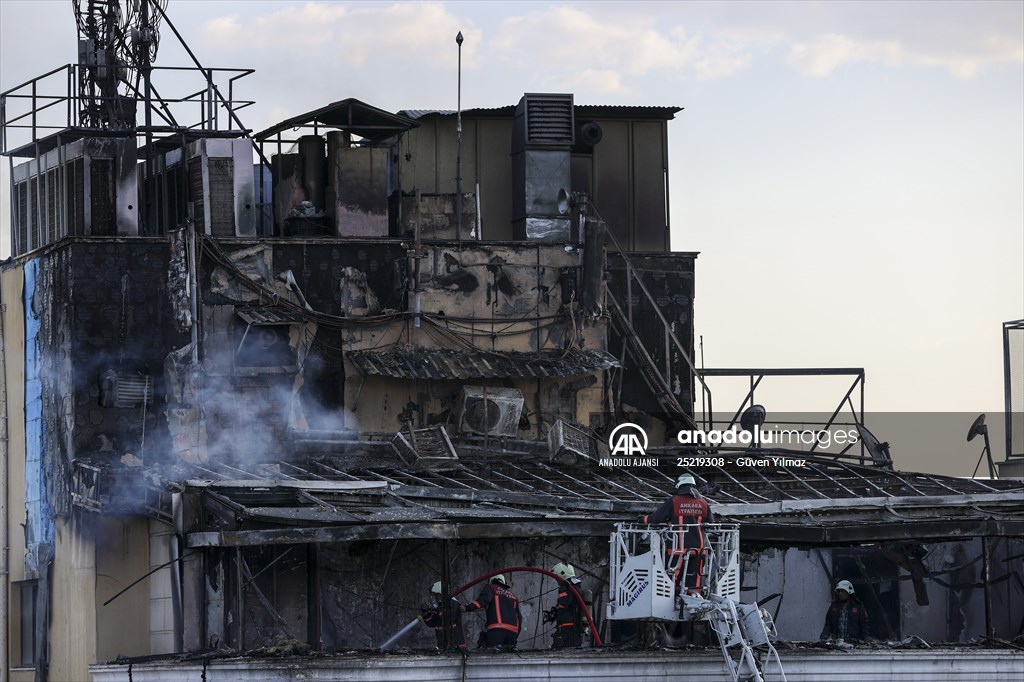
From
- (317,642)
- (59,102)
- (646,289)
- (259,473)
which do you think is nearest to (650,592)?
(317,642)

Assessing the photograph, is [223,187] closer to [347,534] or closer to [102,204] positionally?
[102,204]

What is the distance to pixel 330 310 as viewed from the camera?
33781mm

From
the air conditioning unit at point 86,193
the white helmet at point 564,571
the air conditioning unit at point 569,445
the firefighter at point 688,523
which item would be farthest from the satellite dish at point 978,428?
the air conditioning unit at point 86,193

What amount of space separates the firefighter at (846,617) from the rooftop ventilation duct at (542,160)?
11.1 meters

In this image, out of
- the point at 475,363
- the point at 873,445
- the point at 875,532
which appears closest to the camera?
the point at 875,532

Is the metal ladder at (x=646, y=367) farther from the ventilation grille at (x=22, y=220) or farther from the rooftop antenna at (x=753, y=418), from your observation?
the ventilation grille at (x=22, y=220)

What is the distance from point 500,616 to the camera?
82.6ft

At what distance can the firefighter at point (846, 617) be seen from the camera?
27000mm

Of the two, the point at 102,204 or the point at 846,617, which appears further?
the point at 102,204

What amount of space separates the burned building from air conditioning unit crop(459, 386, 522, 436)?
0.06 meters

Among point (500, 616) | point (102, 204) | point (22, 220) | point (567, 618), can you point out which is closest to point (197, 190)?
point (102, 204)

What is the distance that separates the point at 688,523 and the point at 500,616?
10.5 ft

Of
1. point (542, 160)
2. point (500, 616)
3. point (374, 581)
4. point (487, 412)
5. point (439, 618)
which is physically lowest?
point (439, 618)

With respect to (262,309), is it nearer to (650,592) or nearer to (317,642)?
(317,642)
